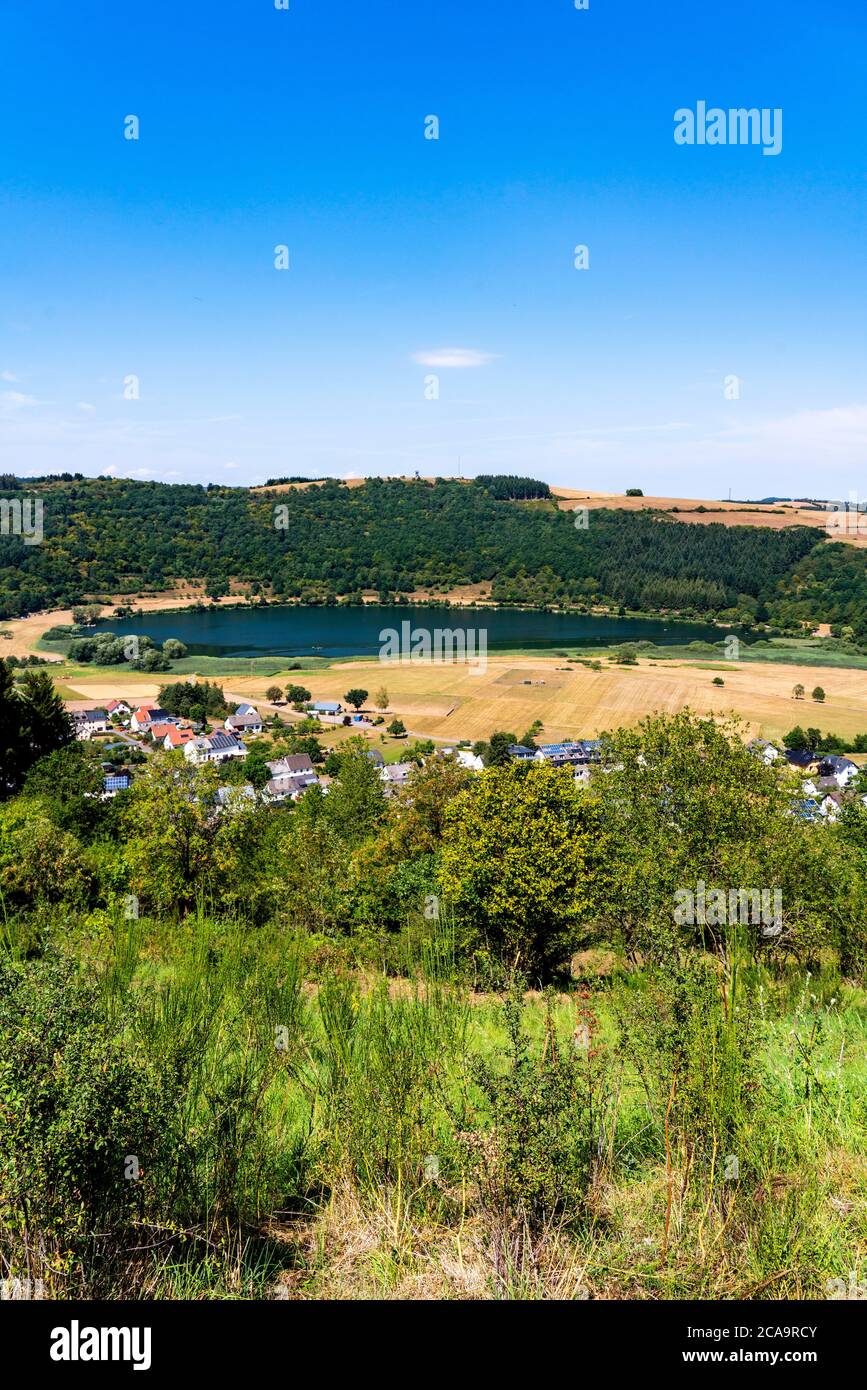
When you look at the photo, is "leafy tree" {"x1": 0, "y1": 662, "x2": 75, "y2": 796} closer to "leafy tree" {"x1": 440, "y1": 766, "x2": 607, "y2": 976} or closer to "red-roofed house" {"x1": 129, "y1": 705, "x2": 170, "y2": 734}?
"leafy tree" {"x1": 440, "y1": 766, "x2": 607, "y2": 976}

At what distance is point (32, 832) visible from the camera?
59.7 feet


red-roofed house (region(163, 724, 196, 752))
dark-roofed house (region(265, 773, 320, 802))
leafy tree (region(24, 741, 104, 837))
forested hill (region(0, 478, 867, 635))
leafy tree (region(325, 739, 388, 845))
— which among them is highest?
forested hill (region(0, 478, 867, 635))

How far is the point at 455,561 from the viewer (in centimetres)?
18075

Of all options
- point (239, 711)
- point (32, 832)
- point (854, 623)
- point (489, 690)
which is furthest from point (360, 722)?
point (854, 623)

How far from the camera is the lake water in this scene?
114250mm

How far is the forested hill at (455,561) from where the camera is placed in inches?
5669

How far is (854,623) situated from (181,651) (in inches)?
3883

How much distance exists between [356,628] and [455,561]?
5536 cm

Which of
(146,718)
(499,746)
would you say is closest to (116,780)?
(146,718)

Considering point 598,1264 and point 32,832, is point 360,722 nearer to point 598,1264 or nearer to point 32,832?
point 32,832

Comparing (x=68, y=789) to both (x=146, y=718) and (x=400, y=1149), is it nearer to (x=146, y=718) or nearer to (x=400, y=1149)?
(x=400, y=1149)

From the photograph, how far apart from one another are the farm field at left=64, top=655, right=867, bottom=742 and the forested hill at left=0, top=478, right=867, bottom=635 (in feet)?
155

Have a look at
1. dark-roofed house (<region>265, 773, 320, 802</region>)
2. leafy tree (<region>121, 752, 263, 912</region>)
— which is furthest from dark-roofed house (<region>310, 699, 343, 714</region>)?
leafy tree (<region>121, 752, 263, 912</region>)
